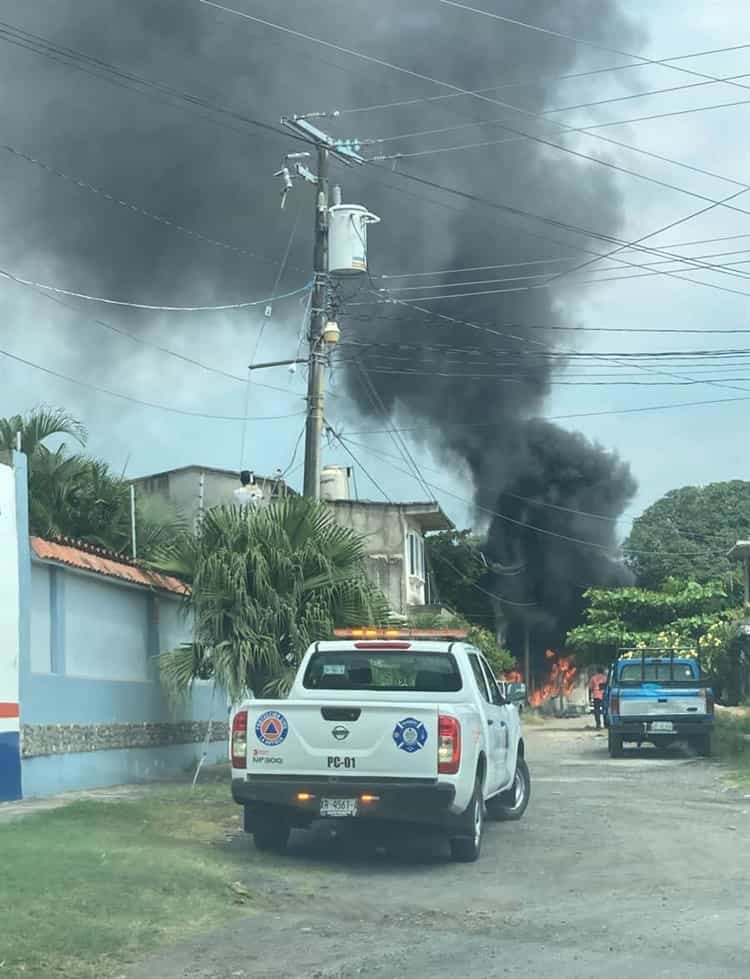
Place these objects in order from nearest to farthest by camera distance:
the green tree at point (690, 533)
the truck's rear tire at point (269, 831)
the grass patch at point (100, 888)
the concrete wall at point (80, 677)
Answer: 1. the grass patch at point (100, 888)
2. the truck's rear tire at point (269, 831)
3. the concrete wall at point (80, 677)
4. the green tree at point (690, 533)

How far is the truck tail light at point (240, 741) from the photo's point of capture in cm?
1192

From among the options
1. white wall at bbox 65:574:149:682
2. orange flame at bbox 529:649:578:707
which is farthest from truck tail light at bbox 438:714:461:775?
orange flame at bbox 529:649:578:707

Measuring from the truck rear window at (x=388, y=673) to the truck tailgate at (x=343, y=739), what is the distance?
1.52 metres

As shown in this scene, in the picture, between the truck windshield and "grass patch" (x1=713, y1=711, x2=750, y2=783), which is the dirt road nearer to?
"grass patch" (x1=713, y1=711, x2=750, y2=783)

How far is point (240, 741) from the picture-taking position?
39.2 ft

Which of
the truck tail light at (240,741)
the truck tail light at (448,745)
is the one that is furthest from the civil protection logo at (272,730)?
the truck tail light at (448,745)

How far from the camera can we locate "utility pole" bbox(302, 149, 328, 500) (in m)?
22.0

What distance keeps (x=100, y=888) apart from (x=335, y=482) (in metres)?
32.5

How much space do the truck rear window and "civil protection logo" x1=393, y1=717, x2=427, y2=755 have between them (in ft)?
5.57

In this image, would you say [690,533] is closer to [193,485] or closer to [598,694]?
[598,694]

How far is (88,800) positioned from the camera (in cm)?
1527

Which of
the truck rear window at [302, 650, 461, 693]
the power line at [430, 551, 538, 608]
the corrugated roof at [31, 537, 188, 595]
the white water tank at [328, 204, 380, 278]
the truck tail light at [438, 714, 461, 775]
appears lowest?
the truck tail light at [438, 714, 461, 775]

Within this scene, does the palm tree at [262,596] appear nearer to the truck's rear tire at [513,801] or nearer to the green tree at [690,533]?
the truck's rear tire at [513,801]

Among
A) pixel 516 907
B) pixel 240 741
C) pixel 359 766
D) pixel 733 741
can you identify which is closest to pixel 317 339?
pixel 733 741
